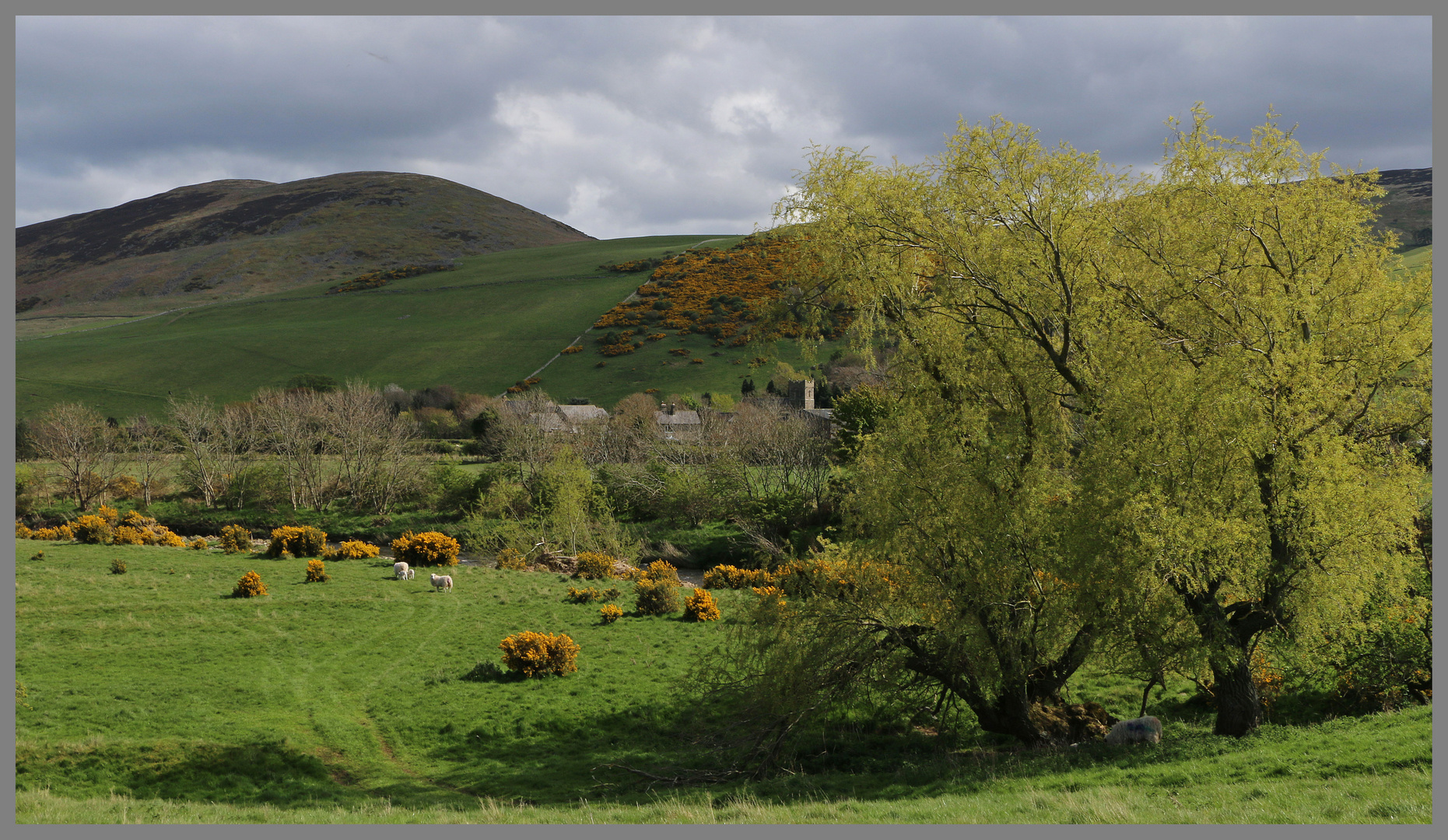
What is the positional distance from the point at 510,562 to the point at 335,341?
84.9 metres

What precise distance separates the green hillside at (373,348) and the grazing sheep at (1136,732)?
73680 mm

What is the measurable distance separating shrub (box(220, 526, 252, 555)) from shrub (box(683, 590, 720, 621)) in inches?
868

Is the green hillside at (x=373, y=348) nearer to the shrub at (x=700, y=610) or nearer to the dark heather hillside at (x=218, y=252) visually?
the dark heather hillside at (x=218, y=252)

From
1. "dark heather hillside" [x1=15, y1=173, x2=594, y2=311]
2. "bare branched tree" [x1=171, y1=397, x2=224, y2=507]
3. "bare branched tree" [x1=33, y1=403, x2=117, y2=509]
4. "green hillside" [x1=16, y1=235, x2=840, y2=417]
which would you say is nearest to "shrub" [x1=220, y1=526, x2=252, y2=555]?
"bare branched tree" [x1=171, y1=397, x2=224, y2=507]

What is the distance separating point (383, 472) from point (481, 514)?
940 centimetres

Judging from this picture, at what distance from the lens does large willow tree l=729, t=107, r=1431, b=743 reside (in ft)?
38.8

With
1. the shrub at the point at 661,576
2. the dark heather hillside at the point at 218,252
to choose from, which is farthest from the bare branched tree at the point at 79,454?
the dark heather hillside at the point at 218,252

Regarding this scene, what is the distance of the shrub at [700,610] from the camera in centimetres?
2519

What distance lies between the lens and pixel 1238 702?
13531 millimetres

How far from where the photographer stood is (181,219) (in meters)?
197

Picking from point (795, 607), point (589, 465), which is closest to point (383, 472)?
point (589, 465)

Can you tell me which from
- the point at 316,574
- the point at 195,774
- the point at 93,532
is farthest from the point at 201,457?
the point at 195,774

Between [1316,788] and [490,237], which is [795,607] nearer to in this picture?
[1316,788]

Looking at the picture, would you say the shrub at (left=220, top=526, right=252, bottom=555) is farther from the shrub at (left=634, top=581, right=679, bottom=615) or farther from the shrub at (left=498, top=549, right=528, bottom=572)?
the shrub at (left=634, top=581, right=679, bottom=615)
